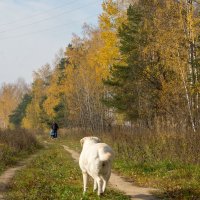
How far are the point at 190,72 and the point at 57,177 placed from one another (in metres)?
9.32

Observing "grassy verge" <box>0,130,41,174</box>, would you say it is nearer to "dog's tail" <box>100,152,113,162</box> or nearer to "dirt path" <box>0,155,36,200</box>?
"dirt path" <box>0,155,36,200</box>

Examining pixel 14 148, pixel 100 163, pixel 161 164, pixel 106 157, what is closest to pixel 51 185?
pixel 100 163

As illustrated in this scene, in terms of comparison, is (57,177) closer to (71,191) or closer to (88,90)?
(71,191)

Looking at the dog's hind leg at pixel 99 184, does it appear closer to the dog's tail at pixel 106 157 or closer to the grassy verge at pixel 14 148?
the dog's tail at pixel 106 157

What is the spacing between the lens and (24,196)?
35.2 ft

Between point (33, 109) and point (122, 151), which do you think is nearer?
point (122, 151)

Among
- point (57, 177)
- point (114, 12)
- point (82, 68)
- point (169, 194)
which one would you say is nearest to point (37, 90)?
point (82, 68)

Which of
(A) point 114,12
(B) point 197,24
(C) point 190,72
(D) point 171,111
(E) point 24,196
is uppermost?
(A) point 114,12

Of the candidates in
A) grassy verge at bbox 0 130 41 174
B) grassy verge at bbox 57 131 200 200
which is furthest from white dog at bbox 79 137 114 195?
grassy verge at bbox 0 130 41 174

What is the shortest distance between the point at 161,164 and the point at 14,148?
1068 cm

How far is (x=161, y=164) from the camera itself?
49.8ft

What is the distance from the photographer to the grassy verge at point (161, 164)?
439 inches

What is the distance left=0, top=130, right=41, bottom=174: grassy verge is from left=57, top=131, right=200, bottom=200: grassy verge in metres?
4.95

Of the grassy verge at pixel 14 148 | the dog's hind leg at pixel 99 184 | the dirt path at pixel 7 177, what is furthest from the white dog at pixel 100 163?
the grassy verge at pixel 14 148
